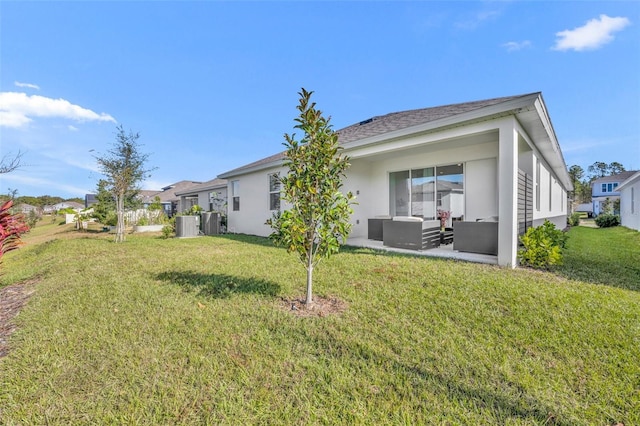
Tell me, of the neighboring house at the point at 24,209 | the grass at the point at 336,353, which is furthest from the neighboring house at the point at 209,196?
the grass at the point at 336,353

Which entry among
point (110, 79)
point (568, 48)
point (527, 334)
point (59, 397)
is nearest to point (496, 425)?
point (527, 334)

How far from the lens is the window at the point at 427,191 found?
8.49 meters

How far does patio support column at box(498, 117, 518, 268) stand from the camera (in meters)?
5.25

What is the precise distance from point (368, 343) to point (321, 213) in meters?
1.61

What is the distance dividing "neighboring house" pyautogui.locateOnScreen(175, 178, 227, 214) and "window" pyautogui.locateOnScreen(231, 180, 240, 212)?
8.04 feet

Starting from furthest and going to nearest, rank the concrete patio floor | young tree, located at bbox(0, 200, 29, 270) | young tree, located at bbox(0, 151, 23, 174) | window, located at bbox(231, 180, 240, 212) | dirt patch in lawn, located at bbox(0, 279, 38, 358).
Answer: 1. window, located at bbox(231, 180, 240, 212)
2. the concrete patio floor
3. young tree, located at bbox(0, 151, 23, 174)
4. young tree, located at bbox(0, 200, 29, 270)
5. dirt patch in lawn, located at bbox(0, 279, 38, 358)

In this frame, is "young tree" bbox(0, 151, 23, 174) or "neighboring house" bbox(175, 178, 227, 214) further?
"neighboring house" bbox(175, 178, 227, 214)

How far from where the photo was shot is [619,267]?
214 inches

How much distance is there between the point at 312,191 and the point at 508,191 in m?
4.23

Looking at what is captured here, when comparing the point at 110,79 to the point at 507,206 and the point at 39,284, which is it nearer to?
the point at 39,284

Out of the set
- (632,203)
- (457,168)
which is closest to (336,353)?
(457,168)

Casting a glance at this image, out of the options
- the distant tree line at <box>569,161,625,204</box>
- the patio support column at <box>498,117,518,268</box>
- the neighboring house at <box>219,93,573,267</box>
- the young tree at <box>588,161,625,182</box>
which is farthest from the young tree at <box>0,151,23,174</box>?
the young tree at <box>588,161,625,182</box>

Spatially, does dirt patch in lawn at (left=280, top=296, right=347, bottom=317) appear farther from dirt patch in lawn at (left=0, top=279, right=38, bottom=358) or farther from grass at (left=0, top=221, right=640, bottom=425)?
dirt patch in lawn at (left=0, top=279, right=38, bottom=358)

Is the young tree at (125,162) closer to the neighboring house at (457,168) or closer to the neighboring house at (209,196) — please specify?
the neighboring house at (209,196)
